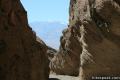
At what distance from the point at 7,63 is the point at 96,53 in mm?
10381

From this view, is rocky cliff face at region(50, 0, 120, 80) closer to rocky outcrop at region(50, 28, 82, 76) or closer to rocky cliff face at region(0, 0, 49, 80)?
rocky cliff face at region(0, 0, 49, 80)

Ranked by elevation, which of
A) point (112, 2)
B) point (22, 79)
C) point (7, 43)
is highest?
point (112, 2)

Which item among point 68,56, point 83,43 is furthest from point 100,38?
point 68,56

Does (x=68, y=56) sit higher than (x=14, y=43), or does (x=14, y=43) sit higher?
(x=68, y=56)

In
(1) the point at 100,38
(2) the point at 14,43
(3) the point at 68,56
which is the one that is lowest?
(2) the point at 14,43

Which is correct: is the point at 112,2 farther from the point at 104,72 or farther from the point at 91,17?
the point at 104,72

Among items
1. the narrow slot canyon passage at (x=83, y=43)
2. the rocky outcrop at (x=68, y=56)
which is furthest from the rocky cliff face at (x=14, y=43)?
the rocky outcrop at (x=68, y=56)

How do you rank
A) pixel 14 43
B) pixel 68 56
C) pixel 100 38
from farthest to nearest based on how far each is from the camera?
pixel 68 56
pixel 100 38
pixel 14 43

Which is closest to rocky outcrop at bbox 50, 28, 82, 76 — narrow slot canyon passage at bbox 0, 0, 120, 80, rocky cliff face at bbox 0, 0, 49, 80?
narrow slot canyon passage at bbox 0, 0, 120, 80

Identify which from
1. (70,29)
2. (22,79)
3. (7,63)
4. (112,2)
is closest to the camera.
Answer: (7,63)

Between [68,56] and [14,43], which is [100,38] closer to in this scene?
[14,43]

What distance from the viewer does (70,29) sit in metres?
37.1

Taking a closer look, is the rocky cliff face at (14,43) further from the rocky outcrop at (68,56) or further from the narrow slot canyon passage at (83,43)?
the rocky outcrop at (68,56)

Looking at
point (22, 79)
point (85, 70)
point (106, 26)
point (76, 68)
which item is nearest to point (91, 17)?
point (106, 26)
